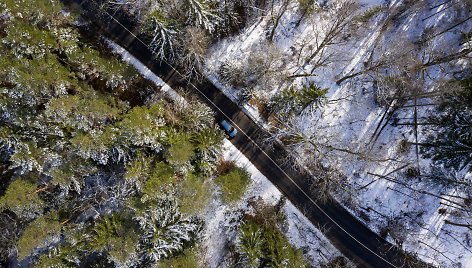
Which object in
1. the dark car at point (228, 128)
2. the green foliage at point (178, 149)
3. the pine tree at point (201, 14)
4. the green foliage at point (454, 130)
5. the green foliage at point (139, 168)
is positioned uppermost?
the green foliage at point (454, 130)

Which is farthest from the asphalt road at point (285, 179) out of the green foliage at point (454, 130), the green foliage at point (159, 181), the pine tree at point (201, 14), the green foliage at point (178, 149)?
the green foliage at point (454, 130)

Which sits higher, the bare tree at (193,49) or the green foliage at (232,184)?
the bare tree at (193,49)

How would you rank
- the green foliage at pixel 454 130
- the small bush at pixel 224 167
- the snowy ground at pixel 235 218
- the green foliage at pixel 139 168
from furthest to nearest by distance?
the snowy ground at pixel 235 218 → the small bush at pixel 224 167 → the green foliage at pixel 454 130 → the green foliage at pixel 139 168

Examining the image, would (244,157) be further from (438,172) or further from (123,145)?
(438,172)

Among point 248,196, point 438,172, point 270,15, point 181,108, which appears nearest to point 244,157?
point 248,196

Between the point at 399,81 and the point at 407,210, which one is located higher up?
the point at 399,81

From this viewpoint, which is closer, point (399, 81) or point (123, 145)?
point (123, 145)

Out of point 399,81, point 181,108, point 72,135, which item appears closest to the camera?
point 72,135

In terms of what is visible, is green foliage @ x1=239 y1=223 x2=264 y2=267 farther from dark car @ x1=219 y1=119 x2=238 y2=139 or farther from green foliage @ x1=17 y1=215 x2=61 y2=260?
green foliage @ x1=17 y1=215 x2=61 y2=260

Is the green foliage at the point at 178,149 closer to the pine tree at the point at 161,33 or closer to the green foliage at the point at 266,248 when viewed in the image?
the pine tree at the point at 161,33
